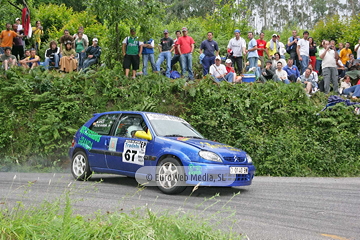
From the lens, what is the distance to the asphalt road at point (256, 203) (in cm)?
571

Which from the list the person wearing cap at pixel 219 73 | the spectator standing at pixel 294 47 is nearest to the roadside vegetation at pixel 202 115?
the person wearing cap at pixel 219 73

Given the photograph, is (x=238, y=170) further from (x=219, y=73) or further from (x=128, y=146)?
(x=219, y=73)

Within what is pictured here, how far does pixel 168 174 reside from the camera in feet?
26.6

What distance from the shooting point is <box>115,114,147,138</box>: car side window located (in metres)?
9.10

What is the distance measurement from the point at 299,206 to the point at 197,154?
1.99m

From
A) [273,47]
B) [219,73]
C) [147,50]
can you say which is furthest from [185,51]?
[273,47]

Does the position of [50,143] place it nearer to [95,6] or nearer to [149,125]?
[95,6]

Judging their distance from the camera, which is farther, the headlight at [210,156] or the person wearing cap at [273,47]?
the person wearing cap at [273,47]

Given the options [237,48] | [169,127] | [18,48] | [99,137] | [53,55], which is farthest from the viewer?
[18,48]

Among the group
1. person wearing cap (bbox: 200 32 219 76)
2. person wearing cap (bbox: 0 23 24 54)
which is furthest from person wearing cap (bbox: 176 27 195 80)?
person wearing cap (bbox: 0 23 24 54)

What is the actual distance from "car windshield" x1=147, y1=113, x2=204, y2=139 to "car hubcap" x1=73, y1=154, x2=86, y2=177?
1.97m

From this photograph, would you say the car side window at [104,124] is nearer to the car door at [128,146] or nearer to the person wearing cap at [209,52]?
the car door at [128,146]

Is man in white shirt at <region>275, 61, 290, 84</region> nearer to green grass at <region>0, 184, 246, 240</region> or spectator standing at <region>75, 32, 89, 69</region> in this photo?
spectator standing at <region>75, 32, 89, 69</region>

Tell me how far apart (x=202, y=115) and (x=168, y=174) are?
645 cm
